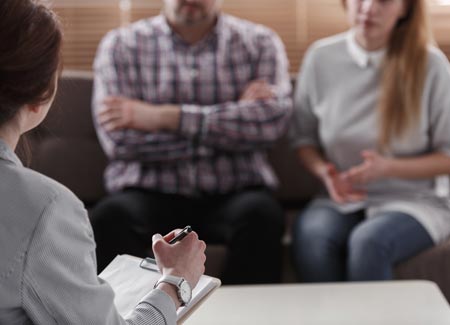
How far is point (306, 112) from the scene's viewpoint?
2.62 meters

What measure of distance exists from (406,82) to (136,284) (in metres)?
1.36

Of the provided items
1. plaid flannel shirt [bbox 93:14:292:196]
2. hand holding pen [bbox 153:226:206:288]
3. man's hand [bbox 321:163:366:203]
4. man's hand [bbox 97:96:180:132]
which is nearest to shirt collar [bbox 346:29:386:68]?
plaid flannel shirt [bbox 93:14:292:196]

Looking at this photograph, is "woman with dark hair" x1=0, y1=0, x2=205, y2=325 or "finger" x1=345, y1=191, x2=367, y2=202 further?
"finger" x1=345, y1=191, x2=367, y2=202

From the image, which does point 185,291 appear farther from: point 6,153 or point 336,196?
point 336,196

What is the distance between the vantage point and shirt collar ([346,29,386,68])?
248cm

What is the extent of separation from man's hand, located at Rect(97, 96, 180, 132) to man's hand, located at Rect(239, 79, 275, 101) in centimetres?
24

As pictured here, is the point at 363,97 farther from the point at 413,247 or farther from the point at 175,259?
the point at 175,259

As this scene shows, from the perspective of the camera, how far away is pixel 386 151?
2451 mm

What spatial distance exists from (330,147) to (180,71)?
1.79 ft

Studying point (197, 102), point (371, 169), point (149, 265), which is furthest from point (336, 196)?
point (149, 265)

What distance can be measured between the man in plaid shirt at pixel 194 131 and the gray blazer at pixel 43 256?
4.10 ft

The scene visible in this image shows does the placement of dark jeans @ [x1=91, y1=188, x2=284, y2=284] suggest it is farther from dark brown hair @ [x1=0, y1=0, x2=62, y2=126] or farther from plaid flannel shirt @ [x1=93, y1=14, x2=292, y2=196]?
dark brown hair @ [x1=0, y1=0, x2=62, y2=126]

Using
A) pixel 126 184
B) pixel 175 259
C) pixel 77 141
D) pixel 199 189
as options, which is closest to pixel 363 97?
pixel 199 189

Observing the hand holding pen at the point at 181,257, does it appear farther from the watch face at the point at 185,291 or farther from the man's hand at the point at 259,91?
the man's hand at the point at 259,91
